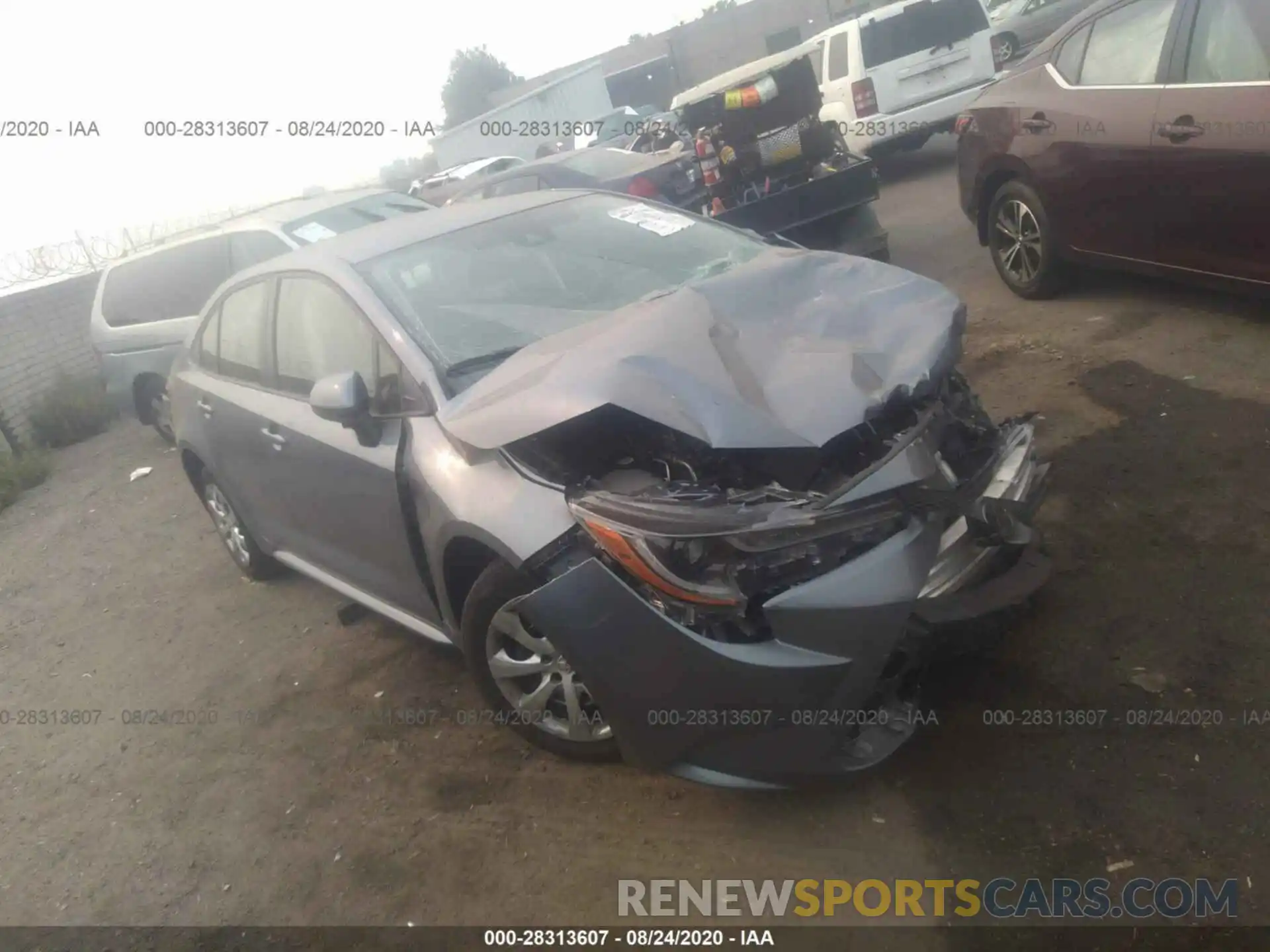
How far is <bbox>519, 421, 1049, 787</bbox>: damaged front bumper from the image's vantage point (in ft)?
7.91

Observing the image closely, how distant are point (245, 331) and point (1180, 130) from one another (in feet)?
14.4

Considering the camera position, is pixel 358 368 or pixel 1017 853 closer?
pixel 1017 853

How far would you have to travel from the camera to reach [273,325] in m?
4.08

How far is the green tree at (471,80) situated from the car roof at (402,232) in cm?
4765

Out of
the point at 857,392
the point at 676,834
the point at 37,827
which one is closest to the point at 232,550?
the point at 37,827

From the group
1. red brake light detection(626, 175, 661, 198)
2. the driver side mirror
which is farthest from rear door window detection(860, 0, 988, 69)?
the driver side mirror

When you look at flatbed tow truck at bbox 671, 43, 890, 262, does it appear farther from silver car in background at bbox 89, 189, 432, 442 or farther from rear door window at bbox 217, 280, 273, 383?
rear door window at bbox 217, 280, 273, 383

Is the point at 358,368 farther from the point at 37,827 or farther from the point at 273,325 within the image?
the point at 37,827

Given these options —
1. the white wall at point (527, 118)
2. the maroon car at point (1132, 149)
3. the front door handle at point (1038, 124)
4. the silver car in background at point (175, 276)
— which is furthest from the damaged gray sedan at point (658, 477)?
the white wall at point (527, 118)

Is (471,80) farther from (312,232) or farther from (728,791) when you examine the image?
(728,791)

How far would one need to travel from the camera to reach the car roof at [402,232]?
148 inches

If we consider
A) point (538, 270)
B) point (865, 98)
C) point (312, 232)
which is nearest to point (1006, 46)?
point (865, 98)

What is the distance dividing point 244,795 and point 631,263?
2.53 metres

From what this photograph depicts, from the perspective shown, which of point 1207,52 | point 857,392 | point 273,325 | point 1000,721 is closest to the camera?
point 857,392
